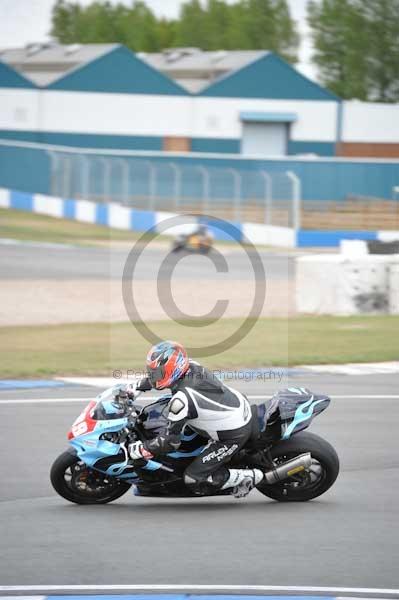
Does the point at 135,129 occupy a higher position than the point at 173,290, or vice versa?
the point at 135,129

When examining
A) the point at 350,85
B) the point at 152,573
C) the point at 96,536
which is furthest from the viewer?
the point at 350,85

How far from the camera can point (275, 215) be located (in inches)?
1452

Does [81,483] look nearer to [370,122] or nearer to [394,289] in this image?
[394,289]

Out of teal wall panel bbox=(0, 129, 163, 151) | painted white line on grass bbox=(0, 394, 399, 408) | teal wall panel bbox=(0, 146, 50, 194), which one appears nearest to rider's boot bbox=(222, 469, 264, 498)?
painted white line on grass bbox=(0, 394, 399, 408)

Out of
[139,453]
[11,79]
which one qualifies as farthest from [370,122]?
[139,453]

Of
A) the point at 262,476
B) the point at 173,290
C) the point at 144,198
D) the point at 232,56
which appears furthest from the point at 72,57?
the point at 262,476

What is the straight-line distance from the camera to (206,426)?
26.8ft

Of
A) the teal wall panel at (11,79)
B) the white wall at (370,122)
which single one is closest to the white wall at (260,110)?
the white wall at (370,122)

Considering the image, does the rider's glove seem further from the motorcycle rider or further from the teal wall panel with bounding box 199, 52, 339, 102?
the teal wall panel with bounding box 199, 52, 339, 102

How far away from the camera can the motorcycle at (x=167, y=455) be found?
8.03 meters

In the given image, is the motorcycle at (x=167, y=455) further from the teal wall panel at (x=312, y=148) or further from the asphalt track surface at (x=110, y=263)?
the teal wall panel at (x=312, y=148)

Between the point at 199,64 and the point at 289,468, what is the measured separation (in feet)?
196

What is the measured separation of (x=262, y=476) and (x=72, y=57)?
188 ft

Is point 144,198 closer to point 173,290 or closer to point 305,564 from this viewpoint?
point 173,290
